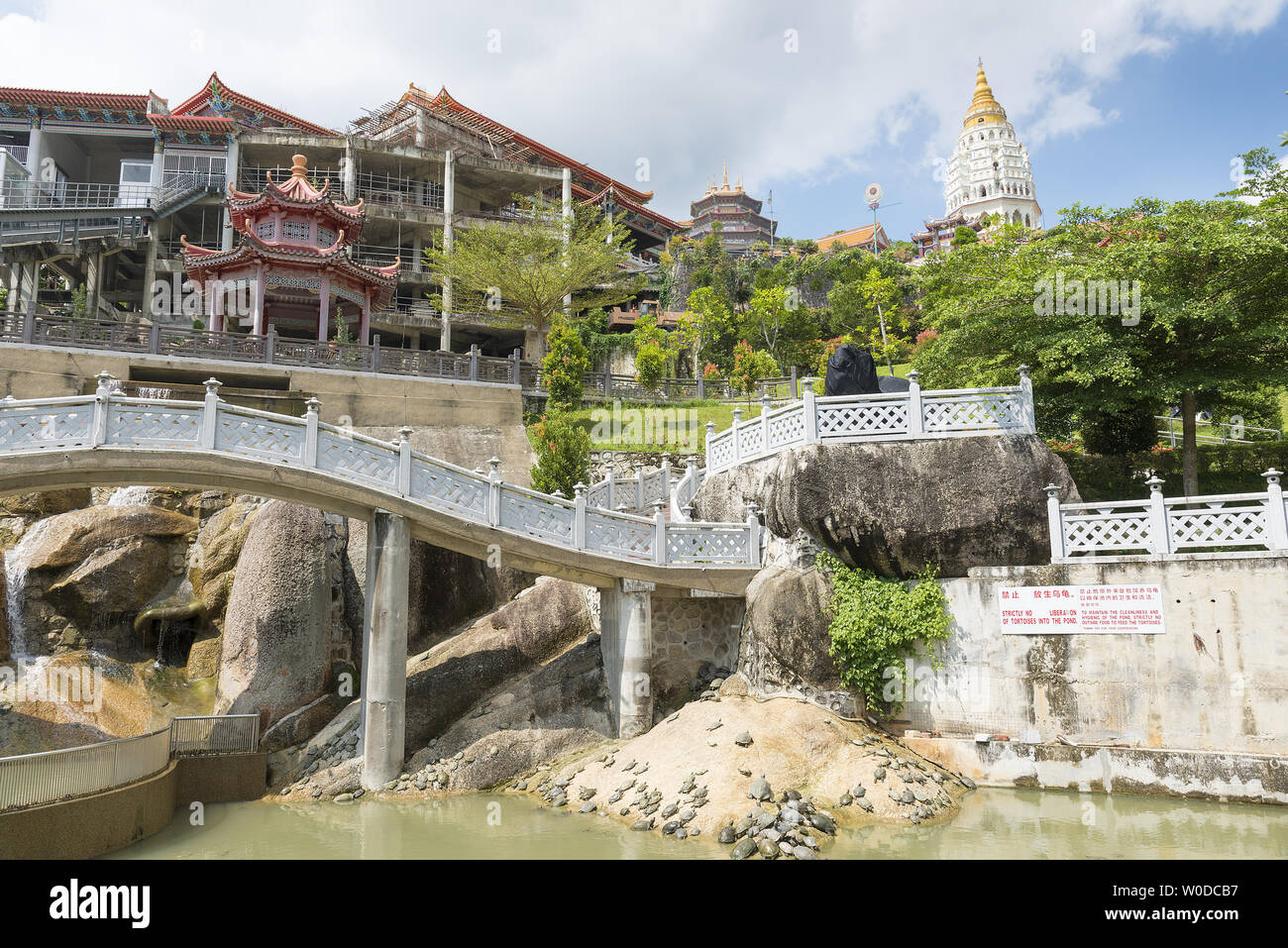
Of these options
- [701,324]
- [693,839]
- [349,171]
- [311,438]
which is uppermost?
[349,171]

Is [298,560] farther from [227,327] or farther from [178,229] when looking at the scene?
[178,229]

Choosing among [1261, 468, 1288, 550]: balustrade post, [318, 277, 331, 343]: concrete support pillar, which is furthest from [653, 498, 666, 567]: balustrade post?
[318, 277, 331, 343]: concrete support pillar

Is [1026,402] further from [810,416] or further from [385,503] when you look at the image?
[385,503]

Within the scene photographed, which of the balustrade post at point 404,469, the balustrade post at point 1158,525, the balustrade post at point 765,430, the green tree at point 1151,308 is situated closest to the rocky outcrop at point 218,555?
the balustrade post at point 404,469

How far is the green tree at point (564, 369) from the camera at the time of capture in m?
25.9

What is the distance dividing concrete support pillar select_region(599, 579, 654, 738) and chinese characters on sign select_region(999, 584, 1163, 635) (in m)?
5.67

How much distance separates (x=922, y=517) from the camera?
43.4ft

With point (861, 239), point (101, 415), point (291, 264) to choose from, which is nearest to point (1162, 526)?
point (101, 415)

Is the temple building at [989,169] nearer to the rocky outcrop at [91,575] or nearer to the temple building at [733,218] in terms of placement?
the temple building at [733,218]

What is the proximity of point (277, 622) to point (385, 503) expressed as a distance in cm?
363

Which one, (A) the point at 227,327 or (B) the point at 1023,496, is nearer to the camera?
(B) the point at 1023,496

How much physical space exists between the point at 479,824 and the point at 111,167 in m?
42.3

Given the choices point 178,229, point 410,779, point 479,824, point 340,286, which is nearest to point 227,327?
point 340,286

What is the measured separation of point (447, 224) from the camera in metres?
36.4
